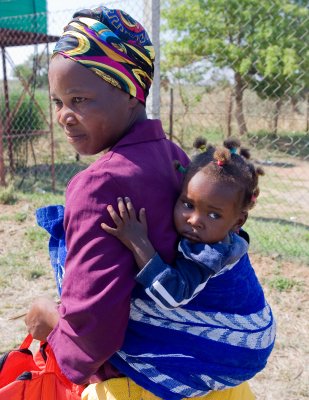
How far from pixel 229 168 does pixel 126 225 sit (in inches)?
11.7

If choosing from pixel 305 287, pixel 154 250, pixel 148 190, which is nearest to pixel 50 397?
pixel 154 250

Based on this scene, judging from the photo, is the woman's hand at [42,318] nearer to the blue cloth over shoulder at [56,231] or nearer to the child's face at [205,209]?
the blue cloth over shoulder at [56,231]

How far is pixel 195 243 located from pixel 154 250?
0.11m

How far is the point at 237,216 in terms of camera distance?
4.17ft

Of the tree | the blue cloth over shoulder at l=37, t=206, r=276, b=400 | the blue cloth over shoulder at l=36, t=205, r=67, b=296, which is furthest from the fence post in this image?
the tree

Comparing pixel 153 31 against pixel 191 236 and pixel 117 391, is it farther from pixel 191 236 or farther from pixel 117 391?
pixel 117 391

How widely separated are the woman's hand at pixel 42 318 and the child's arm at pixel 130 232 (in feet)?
1.14

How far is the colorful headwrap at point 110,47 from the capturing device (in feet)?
3.99

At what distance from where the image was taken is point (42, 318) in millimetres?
1396

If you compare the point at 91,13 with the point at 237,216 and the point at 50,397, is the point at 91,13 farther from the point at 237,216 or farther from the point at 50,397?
the point at 50,397

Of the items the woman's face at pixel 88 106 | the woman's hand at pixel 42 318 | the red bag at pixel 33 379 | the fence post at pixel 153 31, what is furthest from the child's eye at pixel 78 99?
the fence post at pixel 153 31

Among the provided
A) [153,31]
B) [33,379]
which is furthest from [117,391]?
[153,31]

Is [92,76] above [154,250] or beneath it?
above

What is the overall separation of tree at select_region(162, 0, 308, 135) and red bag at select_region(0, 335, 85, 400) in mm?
10482
